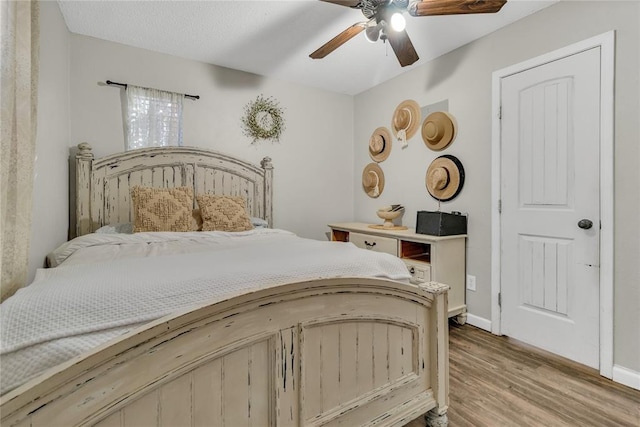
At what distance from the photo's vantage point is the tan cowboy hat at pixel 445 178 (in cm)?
277

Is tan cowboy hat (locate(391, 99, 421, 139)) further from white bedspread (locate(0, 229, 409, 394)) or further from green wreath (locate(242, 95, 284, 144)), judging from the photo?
white bedspread (locate(0, 229, 409, 394))

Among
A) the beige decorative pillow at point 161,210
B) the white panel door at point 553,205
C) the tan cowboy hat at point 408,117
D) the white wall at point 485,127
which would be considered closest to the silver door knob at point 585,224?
the white panel door at point 553,205

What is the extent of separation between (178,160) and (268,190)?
3.05ft

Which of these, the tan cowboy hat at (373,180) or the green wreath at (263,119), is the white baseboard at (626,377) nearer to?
the tan cowboy hat at (373,180)

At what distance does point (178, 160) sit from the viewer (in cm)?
288

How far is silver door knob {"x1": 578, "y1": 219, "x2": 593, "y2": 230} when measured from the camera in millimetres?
1961

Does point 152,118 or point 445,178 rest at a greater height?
point 152,118

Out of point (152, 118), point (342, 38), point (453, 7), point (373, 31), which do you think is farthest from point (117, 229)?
point (453, 7)

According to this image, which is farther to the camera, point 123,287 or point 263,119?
point 263,119

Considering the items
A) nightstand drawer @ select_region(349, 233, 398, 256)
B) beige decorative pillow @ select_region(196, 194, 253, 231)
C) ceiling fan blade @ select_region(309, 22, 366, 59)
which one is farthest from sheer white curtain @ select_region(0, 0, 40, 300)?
nightstand drawer @ select_region(349, 233, 398, 256)

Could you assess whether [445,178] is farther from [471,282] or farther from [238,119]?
[238,119]

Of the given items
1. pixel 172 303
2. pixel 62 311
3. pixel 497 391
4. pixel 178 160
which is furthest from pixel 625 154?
pixel 178 160

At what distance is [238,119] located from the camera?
3.31 metres

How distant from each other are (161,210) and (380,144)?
245 centimetres
